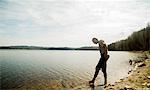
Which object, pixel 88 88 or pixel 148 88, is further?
pixel 88 88

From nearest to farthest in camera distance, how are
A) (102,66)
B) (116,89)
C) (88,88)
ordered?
(116,89) < (88,88) < (102,66)

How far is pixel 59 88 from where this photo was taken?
16562 millimetres

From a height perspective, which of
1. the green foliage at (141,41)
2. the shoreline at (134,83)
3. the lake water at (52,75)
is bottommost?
the lake water at (52,75)

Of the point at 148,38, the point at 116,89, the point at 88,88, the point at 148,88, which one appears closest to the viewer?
the point at 148,88

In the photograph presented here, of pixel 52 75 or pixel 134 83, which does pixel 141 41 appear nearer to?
pixel 52 75

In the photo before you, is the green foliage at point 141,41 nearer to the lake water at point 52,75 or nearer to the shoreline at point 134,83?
the lake water at point 52,75

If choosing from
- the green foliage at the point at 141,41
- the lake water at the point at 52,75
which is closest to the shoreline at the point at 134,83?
the lake water at the point at 52,75

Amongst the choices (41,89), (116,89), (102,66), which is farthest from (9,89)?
(116,89)

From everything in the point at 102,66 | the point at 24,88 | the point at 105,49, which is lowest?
the point at 24,88

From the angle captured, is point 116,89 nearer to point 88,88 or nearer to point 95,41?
point 88,88

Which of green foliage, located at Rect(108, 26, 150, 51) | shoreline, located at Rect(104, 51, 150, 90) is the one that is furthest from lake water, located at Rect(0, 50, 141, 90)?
green foliage, located at Rect(108, 26, 150, 51)

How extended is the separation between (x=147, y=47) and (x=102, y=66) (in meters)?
108

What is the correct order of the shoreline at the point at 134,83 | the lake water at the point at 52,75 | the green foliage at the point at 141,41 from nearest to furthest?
the shoreline at the point at 134,83 < the lake water at the point at 52,75 < the green foliage at the point at 141,41

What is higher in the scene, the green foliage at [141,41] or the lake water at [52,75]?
the green foliage at [141,41]
